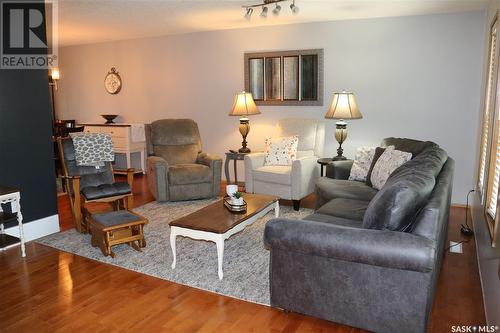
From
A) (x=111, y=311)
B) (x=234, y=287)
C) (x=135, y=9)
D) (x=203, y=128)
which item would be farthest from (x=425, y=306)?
(x=203, y=128)

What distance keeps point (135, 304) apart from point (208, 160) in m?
2.88

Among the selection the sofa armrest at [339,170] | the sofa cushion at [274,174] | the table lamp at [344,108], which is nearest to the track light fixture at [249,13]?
the table lamp at [344,108]

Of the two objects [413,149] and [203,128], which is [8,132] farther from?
[413,149]

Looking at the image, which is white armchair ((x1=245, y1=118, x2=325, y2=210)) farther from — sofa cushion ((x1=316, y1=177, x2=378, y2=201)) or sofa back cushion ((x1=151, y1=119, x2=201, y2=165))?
sofa back cushion ((x1=151, y1=119, x2=201, y2=165))

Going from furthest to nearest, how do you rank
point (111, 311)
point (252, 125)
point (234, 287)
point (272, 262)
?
1. point (252, 125)
2. point (234, 287)
3. point (111, 311)
4. point (272, 262)

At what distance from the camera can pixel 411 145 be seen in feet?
12.9

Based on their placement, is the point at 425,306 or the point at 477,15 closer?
the point at 425,306

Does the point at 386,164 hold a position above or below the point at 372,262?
above

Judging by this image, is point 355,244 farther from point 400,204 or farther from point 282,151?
point 282,151

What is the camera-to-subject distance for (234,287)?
2.92 meters

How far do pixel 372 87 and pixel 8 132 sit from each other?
13.8 feet

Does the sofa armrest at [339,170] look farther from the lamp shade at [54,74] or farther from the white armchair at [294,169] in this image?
the lamp shade at [54,74]

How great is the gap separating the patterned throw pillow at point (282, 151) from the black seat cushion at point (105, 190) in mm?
1857

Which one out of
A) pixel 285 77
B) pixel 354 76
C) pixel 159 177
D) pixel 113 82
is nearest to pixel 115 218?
pixel 159 177
